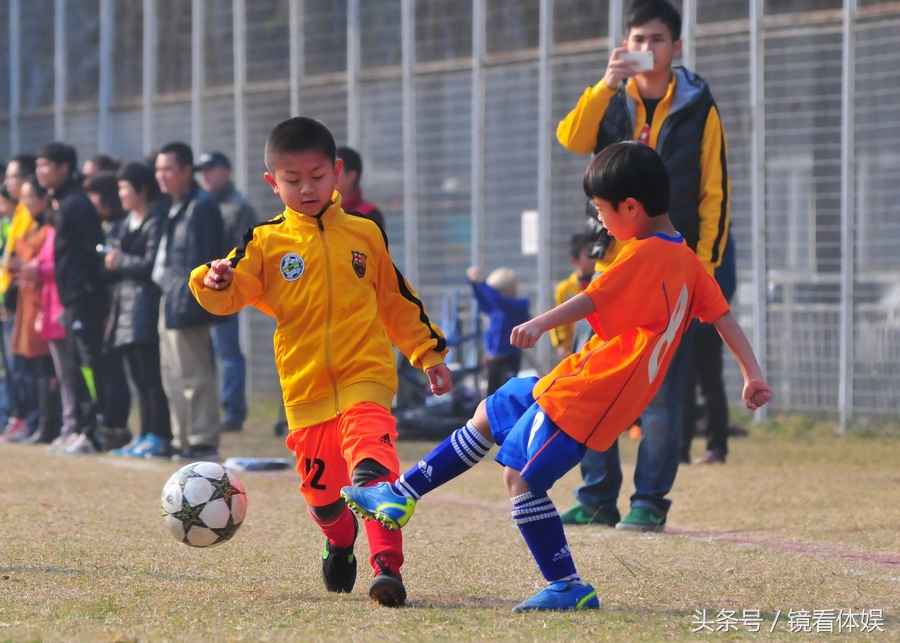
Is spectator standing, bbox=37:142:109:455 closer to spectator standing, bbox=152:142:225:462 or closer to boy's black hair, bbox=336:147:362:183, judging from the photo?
spectator standing, bbox=152:142:225:462

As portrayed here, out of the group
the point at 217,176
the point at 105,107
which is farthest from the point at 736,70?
the point at 105,107

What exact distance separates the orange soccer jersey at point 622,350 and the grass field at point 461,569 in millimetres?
618

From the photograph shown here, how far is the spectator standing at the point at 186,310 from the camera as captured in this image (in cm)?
967

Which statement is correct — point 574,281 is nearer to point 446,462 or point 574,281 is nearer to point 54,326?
point 54,326

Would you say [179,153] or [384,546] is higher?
[179,153]

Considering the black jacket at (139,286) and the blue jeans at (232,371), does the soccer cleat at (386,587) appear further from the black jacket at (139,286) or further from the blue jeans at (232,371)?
the blue jeans at (232,371)

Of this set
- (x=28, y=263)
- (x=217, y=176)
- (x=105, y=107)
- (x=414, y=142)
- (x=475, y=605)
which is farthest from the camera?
(x=105, y=107)

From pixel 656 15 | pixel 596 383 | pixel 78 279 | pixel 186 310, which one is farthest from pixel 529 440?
pixel 78 279

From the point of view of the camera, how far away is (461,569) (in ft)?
16.8

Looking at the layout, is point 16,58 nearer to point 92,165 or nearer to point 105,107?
point 105,107

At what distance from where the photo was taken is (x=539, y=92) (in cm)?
1358

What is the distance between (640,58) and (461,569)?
2539 mm

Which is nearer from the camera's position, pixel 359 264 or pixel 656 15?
pixel 359 264

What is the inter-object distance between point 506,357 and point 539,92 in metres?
3.32
